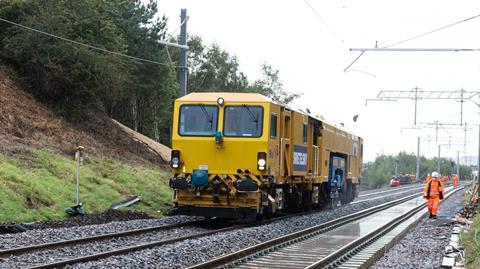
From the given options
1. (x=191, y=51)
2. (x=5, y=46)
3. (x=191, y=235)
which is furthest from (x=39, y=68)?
(x=191, y=51)

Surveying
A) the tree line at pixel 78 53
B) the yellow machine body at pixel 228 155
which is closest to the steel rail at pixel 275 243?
the yellow machine body at pixel 228 155

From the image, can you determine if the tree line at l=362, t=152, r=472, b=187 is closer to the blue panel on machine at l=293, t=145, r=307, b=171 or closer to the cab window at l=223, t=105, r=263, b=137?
the blue panel on machine at l=293, t=145, r=307, b=171

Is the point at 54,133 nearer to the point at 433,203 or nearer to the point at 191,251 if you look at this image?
the point at 433,203

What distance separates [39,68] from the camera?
2711 centimetres

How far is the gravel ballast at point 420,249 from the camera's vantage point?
39.6 ft

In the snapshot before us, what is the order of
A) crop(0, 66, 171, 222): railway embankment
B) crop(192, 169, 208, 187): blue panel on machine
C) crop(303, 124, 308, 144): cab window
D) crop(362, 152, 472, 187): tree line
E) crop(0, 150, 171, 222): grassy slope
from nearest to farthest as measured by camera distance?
crop(192, 169, 208, 187): blue panel on machine
crop(0, 150, 171, 222): grassy slope
crop(0, 66, 171, 222): railway embankment
crop(303, 124, 308, 144): cab window
crop(362, 152, 472, 187): tree line

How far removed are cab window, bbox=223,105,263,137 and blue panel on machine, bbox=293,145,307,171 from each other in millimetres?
2592

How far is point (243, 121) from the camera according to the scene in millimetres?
17453

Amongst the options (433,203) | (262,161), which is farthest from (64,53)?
(433,203)

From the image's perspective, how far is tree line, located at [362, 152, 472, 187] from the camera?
80312 millimetres

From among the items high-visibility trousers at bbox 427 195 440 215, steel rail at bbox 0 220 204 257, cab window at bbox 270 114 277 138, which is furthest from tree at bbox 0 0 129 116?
high-visibility trousers at bbox 427 195 440 215

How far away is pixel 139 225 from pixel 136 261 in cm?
619

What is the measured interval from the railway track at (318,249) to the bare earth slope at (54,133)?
10.1 m

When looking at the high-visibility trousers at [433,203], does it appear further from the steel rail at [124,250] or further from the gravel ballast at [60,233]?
the gravel ballast at [60,233]
